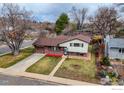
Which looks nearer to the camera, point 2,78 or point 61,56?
point 2,78

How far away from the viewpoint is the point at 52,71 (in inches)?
252

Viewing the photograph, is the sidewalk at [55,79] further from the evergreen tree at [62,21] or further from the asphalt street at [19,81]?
the evergreen tree at [62,21]

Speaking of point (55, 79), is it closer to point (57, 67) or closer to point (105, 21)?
point (57, 67)

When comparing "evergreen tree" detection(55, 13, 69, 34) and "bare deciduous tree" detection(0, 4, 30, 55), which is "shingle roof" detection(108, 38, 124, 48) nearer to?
"evergreen tree" detection(55, 13, 69, 34)

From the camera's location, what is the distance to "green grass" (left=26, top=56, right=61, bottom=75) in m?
6.38

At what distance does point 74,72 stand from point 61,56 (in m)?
0.64

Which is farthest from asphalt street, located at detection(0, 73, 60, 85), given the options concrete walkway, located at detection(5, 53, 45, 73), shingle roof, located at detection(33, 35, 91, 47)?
shingle roof, located at detection(33, 35, 91, 47)

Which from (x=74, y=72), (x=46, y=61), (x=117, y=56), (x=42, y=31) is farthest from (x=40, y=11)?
(x=117, y=56)

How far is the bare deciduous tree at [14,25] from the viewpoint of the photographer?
634 cm

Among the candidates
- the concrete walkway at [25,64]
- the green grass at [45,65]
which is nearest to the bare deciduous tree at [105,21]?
the green grass at [45,65]

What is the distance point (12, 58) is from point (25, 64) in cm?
40

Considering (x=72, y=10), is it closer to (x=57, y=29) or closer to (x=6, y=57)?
(x=57, y=29)

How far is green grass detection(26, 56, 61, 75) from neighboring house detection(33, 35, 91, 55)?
0.23 m

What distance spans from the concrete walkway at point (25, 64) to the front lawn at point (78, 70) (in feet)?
2.31
